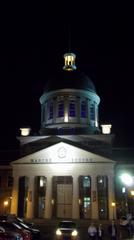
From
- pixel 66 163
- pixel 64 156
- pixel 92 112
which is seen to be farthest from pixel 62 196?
pixel 92 112

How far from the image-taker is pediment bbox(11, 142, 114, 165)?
46.1 metres

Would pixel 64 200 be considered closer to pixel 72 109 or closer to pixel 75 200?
pixel 75 200

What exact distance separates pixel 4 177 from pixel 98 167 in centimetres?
1731

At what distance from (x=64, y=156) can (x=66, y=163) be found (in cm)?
95

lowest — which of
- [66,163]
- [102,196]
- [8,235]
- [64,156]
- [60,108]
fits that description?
[8,235]

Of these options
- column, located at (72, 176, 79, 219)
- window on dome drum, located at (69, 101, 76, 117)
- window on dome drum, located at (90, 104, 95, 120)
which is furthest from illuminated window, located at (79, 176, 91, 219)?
window on dome drum, located at (90, 104, 95, 120)

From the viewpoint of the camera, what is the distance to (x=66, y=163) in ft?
152

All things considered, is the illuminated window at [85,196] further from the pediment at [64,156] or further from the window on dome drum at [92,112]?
the window on dome drum at [92,112]

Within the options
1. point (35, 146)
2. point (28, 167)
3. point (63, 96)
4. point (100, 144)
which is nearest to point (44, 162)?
point (28, 167)

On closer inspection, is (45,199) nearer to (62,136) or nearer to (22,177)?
(22,177)

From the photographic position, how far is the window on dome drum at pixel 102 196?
4716cm

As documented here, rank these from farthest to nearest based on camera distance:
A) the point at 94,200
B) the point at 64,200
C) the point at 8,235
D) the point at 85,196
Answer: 1. the point at 64,200
2. the point at 85,196
3. the point at 94,200
4. the point at 8,235

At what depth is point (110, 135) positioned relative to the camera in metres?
52.2

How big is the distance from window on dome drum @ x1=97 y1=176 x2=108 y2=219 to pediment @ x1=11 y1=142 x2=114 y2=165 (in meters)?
4.15
